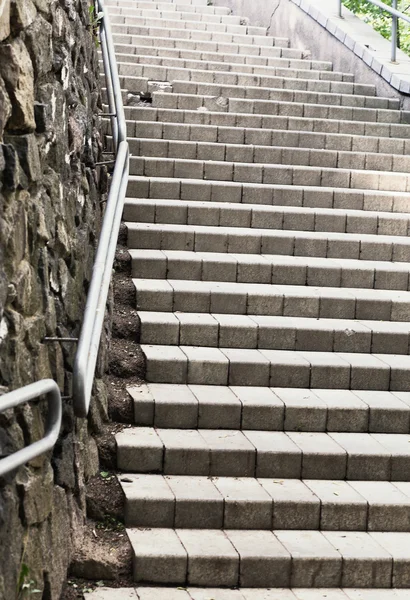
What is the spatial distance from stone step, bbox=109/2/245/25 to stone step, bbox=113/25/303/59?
0.43m

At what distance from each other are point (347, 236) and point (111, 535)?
10.4 feet

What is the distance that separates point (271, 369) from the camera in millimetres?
5398

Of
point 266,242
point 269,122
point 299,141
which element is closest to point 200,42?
point 269,122

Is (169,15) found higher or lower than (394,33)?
higher

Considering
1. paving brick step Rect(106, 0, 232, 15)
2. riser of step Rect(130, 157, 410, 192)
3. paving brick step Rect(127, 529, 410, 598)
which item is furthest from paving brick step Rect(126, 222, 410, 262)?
paving brick step Rect(106, 0, 232, 15)

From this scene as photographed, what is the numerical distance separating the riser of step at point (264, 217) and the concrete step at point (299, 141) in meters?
0.77

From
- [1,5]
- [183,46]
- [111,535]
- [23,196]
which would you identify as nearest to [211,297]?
[111,535]

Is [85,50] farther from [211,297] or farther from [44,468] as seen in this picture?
[44,468]

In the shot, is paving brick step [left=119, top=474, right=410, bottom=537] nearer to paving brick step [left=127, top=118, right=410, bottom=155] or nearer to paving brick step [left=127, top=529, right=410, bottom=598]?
paving brick step [left=127, top=529, right=410, bottom=598]

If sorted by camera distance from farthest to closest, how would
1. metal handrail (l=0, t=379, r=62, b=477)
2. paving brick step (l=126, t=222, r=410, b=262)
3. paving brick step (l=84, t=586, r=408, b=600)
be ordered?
paving brick step (l=126, t=222, r=410, b=262) → paving brick step (l=84, t=586, r=408, b=600) → metal handrail (l=0, t=379, r=62, b=477)

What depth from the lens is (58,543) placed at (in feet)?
12.4

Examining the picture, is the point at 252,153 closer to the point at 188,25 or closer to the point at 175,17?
the point at 188,25

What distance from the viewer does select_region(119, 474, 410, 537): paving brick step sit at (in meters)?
4.41

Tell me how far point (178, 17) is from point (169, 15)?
0.46ft
